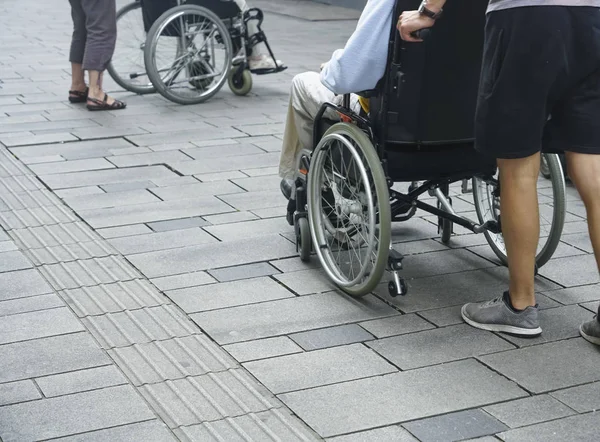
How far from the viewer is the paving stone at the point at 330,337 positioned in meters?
3.54

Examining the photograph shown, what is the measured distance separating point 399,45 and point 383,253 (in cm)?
74

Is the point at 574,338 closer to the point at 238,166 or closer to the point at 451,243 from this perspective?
the point at 451,243

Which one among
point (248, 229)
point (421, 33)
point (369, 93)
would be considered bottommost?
point (248, 229)

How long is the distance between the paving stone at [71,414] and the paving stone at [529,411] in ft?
3.41

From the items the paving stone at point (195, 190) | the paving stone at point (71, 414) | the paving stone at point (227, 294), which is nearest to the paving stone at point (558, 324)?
the paving stone at point (227, 294)

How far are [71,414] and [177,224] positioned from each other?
1958 millimetres

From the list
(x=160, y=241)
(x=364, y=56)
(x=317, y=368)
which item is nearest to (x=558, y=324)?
(x=317, y=368)

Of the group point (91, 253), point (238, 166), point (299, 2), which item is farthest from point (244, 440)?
point (299, 2)

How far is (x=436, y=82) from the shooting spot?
368 centimetres

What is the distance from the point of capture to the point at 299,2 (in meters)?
16.2

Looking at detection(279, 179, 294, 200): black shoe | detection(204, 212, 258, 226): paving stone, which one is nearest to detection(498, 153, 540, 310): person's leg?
detection(279, 179, 294, 200): black shoe

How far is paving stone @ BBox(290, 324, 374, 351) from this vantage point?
11.6 feet

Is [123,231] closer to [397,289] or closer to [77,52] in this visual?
[397,289]

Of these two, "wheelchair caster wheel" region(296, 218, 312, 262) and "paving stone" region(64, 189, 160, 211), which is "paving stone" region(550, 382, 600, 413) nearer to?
"wheelchair caster wheel" region(296, 218, 312, 262)
